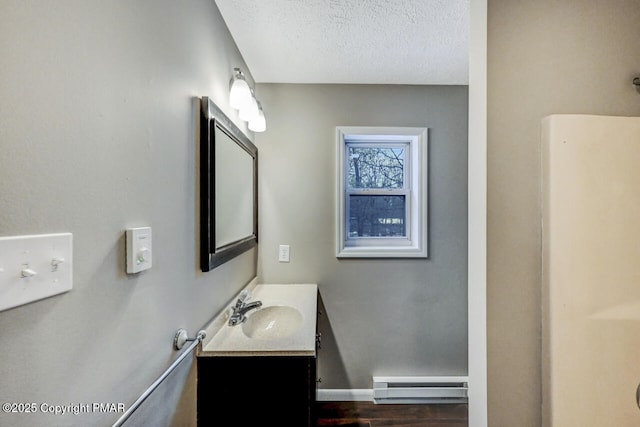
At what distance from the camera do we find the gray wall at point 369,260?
90.4 inches

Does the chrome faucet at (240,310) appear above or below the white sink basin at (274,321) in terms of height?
above

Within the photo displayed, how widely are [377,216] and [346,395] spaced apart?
139 cm

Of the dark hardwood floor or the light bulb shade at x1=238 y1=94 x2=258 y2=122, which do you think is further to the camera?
the dark hardwood floor

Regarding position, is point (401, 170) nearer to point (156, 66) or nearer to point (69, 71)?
point (156, 66)

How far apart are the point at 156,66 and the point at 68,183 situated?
501 millimetres

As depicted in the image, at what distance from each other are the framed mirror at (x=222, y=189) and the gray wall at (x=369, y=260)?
1.22 feet

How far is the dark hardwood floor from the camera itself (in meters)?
2.05

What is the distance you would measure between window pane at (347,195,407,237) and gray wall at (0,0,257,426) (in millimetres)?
1488

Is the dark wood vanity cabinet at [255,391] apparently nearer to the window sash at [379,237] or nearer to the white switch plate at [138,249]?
the white switch plate at [138,249]

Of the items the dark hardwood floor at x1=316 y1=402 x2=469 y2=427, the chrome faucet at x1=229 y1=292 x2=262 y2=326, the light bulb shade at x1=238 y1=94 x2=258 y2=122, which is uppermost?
the light bulb shade at x1=238 y1=94 x2=258 y2=122

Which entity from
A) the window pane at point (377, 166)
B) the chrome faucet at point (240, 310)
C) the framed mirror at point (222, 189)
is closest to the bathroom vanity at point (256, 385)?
the chrome faucet at point (240, 310)

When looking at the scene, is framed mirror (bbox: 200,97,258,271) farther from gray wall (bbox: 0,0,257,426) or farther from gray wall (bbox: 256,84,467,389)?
gray wall (bbox: 256,84,467,389)

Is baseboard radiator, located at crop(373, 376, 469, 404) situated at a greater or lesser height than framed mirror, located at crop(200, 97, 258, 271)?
lesser

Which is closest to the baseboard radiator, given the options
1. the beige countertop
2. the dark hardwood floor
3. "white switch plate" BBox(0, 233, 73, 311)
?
the dark hardwood floor
